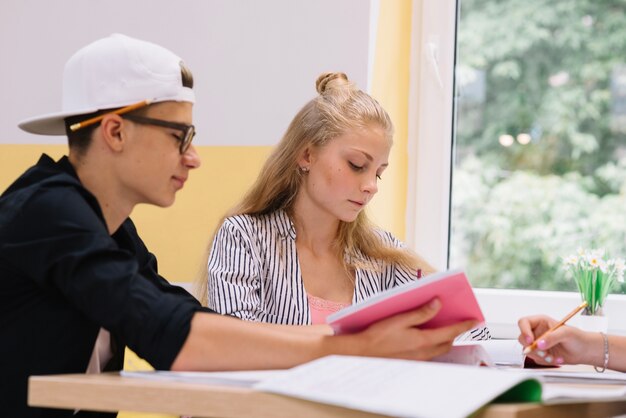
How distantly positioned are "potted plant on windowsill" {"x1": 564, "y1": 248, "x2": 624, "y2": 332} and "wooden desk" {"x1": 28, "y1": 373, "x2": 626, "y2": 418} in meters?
1.49

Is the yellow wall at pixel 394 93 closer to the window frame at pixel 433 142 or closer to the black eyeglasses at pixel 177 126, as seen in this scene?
the window frame at pixel 433 142

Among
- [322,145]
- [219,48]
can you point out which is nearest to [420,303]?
[322,145]

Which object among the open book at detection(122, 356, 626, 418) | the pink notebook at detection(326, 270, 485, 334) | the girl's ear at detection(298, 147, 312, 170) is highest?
the girl's ear at detection(298, 147, 312, 170)

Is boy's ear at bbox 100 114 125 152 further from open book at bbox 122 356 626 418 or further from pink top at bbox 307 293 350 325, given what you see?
pink top at bbox 307 293 350 325

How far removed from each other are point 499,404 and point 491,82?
7.07 feet

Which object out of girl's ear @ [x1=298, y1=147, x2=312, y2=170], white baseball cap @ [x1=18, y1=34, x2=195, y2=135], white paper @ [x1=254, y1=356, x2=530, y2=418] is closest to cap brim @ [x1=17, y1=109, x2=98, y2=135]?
white baseball cap @ [x1=18, y1=34, x2=195, y2=135]

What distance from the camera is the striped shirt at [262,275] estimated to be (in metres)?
2.11

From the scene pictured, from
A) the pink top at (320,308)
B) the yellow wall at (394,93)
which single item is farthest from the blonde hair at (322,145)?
the yellow wall at (394,93)

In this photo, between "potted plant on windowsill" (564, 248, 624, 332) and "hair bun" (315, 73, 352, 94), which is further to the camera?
"potted plant on windowsill" (564, 248, 624, 332)

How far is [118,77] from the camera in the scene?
4.97ft

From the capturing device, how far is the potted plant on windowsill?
2.59m

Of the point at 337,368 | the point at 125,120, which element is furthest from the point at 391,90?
the point at 337,368

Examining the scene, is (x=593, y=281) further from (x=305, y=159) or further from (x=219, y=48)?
(x=219, y=48)

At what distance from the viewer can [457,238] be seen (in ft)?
10.1
